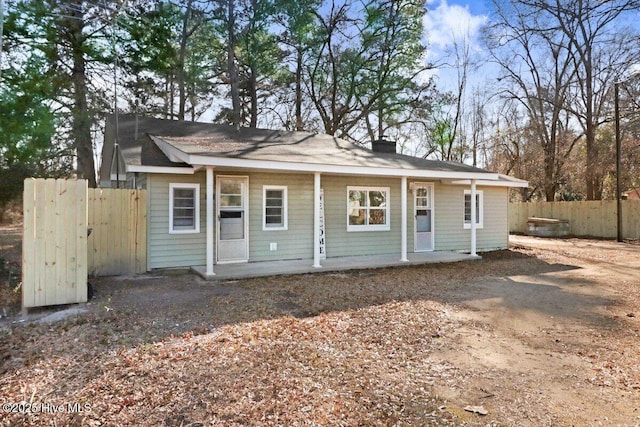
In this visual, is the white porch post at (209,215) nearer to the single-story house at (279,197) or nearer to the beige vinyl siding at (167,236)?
the single-story house at (279,197)

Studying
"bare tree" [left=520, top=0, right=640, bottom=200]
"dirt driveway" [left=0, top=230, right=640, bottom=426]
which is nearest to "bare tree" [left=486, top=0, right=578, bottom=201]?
"bare tree" [left=520, top=0, right=640, bottom=200]

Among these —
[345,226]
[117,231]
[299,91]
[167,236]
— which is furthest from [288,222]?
[299,91]

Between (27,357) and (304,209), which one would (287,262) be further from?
(27,357)

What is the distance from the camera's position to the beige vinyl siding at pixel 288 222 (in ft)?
28.9

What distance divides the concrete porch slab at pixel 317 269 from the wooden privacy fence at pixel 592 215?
1037cm

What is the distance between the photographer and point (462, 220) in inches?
452

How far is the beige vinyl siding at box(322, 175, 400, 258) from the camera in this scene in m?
9.60

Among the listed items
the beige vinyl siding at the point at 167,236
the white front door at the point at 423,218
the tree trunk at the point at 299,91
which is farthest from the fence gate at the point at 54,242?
the tree trunk at the point at 299,91

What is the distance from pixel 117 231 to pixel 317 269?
415cm

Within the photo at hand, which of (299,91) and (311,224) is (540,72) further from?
A: (311,224)

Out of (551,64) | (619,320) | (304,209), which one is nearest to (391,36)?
(551,64)

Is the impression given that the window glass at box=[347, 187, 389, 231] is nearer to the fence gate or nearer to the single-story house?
the single-story house

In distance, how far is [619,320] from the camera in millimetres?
4859

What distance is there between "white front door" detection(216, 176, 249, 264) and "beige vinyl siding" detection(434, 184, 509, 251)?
18.6ft
